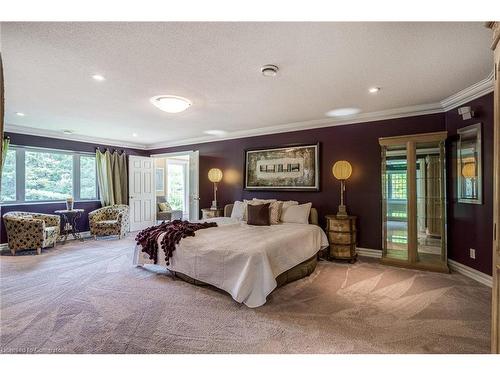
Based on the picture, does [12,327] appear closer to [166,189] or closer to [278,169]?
[278,169]

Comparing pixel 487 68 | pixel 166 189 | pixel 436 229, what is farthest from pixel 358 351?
pixel 166 189

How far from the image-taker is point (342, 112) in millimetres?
4238

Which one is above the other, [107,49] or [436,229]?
[107,49]

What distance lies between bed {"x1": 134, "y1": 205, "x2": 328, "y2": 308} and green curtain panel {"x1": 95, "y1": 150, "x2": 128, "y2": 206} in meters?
3.30

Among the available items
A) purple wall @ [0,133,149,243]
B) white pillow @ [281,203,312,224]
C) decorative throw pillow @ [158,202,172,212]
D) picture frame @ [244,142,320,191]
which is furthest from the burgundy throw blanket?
decorative throw pillow @ [158,202,172,212]

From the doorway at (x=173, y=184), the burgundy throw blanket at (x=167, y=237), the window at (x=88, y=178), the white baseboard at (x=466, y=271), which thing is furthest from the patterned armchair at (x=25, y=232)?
the white baseboard at (x=466, y=271)

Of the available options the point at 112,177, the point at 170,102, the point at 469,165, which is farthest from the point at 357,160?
the point at 112,177

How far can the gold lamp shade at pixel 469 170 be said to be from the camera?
333 centimetres

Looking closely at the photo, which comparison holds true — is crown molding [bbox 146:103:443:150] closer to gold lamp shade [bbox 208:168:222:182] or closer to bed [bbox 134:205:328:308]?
gold lamp shade [bbox 208:168:222:182]

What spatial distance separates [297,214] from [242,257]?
1.93 m

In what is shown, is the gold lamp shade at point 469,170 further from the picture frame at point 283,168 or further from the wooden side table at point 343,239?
the picture frame at point 283,168

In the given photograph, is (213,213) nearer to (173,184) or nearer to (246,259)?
(246,259)

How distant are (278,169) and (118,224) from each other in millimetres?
3728

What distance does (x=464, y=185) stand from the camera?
3500 millimetres
